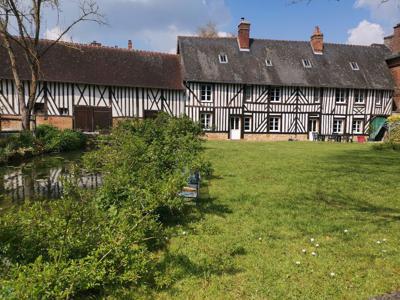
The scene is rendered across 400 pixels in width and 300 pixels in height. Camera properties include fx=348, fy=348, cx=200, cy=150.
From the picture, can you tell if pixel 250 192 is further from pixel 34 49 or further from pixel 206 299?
pixel 34 49

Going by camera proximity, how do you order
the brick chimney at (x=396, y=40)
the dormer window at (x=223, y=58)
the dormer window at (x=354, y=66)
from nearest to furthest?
the dormer window at (x=223, y=58) → the dormer window at (x=354, y=66) → the brick chimney at (x=396, y=40)

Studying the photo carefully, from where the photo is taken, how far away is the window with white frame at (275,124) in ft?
79.0

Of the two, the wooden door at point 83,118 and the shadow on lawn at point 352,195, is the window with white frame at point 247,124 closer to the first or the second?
the wooden door at point 83,118

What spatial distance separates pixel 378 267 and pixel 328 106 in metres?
22.7

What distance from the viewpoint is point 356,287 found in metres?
3.16

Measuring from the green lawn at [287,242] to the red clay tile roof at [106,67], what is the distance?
50.9ft

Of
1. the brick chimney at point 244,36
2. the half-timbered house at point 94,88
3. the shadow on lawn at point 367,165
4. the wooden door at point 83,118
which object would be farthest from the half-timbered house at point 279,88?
the shadow on lawn at point 367,165

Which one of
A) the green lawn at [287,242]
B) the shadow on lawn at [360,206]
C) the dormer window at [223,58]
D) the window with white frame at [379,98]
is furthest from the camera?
the window with white frame at [379,98]

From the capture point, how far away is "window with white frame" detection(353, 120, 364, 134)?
25.4 m

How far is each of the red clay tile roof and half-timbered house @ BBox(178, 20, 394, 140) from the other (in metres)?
1.33

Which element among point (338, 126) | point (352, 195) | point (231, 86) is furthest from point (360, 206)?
point (338, 126)

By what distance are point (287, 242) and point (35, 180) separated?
266 inches

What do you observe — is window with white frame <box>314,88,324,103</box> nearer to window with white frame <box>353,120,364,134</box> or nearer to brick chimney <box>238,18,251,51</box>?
window with white frame <box>353,120,364,134</box>

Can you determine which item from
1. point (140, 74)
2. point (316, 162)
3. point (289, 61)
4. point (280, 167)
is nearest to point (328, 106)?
point (289, 61)
